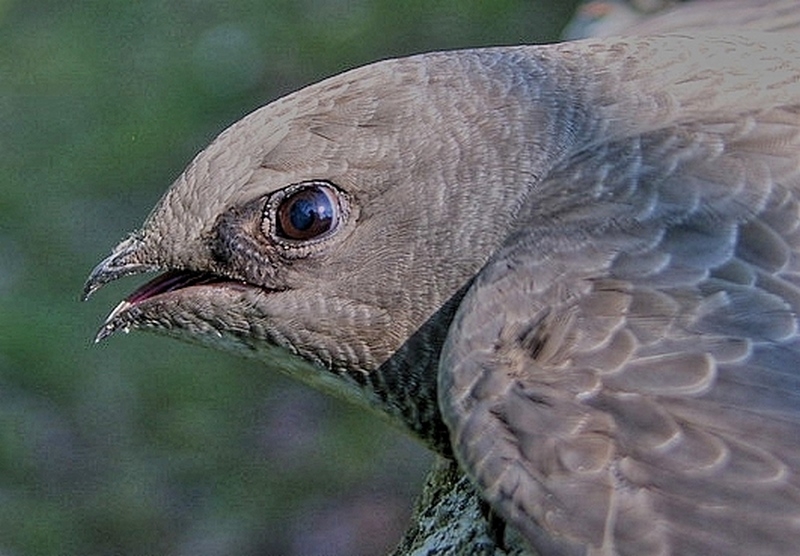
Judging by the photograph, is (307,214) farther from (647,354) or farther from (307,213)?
(647,354)

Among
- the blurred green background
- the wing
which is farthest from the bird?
the blurred green background

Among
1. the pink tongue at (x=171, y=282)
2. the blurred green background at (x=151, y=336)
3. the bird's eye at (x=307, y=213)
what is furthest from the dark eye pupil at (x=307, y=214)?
the blurred green background at (x=151, y=336)

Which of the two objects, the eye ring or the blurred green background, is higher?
the eye ring

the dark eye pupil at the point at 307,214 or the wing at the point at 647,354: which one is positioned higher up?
the dark eye pupil at the point at 307,214

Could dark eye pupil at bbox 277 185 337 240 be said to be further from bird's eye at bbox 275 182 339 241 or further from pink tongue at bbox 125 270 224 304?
pink tongue at bbox 125 270 224 304

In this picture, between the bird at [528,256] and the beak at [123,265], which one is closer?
the bird at [528,256]

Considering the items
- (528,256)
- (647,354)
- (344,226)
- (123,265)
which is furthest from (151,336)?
(647,354)

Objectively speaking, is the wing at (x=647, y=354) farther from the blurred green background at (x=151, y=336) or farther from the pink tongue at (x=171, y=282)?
the blurred green background at (x=151, y=336)

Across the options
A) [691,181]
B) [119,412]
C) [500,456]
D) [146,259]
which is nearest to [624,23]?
[691,181]
